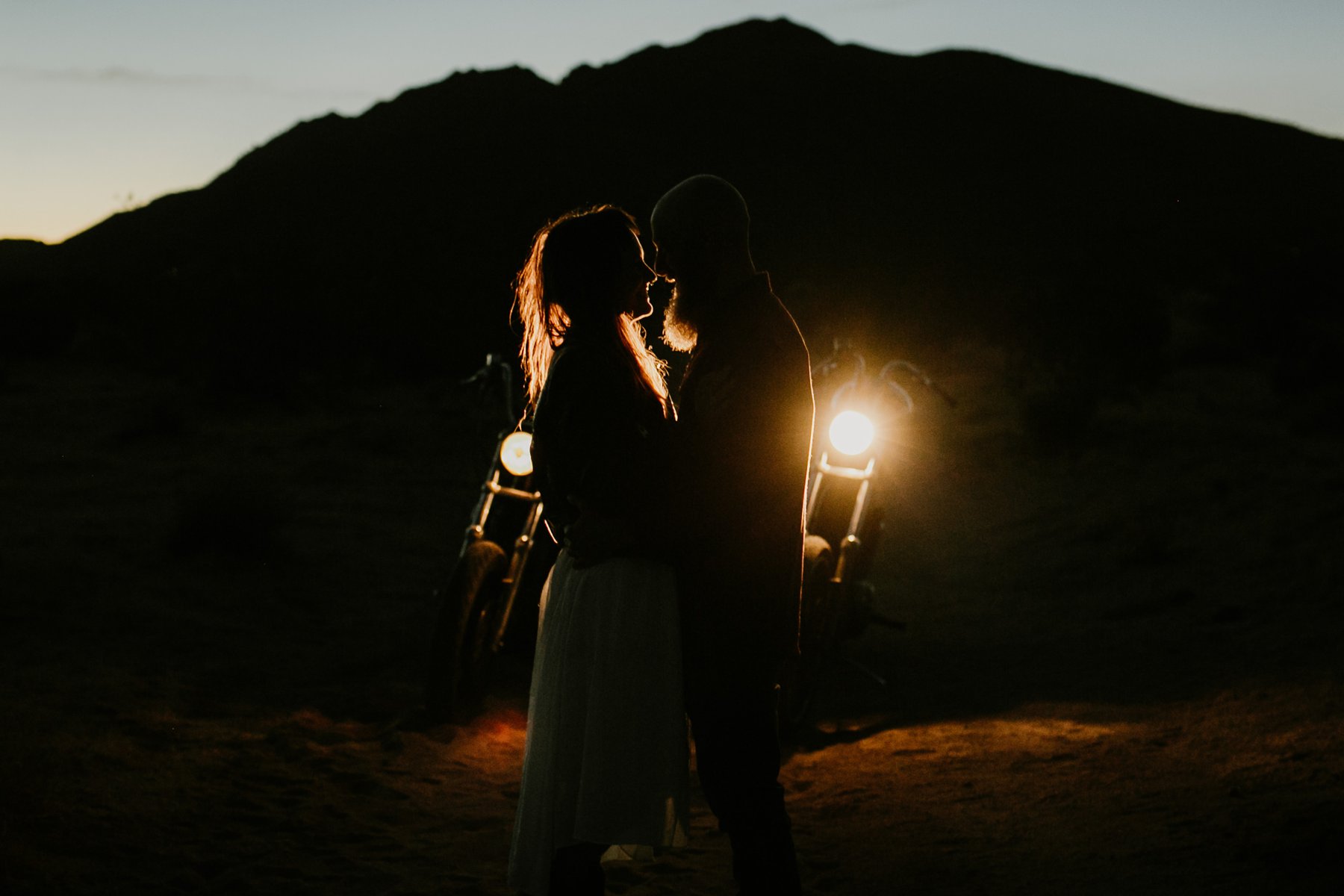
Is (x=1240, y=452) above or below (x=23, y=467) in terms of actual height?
above

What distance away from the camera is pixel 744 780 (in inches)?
96.0

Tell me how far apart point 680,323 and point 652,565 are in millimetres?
584

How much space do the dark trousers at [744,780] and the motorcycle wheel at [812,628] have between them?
2.88 metres

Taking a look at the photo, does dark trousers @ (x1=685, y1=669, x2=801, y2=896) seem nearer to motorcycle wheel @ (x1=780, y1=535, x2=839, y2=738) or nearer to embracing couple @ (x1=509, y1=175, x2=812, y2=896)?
embracing couple @ (x1=509, y1=175, x2=812, y2=896)

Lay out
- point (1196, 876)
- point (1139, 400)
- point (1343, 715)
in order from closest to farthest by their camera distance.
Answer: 1. point (1196, 876)
2. point (1343, 715)
3. point (1139, 400)

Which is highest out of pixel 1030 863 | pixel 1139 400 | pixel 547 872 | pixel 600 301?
pixel 1139 400

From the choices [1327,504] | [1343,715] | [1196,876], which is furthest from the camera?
[1327,504]

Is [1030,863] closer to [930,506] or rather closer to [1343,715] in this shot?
[1343,715]

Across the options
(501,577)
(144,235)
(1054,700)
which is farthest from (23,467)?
(144,235)

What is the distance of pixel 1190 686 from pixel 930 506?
6418 mm

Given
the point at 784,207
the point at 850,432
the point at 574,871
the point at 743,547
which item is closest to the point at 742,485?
the point at 743,547

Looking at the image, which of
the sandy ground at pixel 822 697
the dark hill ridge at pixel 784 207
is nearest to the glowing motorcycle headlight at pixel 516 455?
the sandy ground at pixel 822 697

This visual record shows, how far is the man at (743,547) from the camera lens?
2.39 meters

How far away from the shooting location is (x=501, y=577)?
5.38 meters
